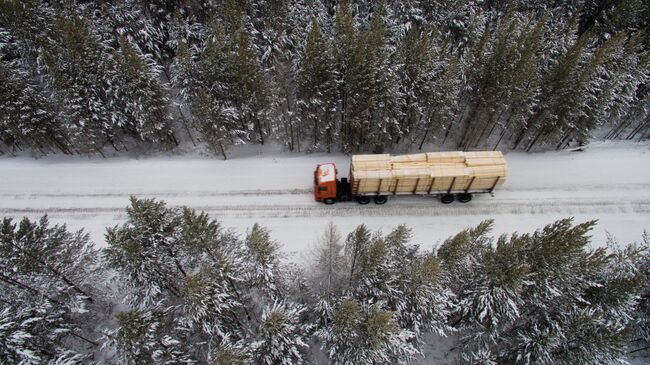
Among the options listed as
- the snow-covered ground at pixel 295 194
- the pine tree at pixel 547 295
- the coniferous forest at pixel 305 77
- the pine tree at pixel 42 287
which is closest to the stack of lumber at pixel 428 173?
the snow-covered ground at pixel 295 194

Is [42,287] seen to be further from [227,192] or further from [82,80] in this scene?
[82,80]

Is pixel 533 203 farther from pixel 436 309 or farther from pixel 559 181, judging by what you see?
pixel 436 309

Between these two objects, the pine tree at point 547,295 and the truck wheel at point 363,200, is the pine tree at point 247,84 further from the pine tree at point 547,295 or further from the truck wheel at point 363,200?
the pine tree at point 547,295

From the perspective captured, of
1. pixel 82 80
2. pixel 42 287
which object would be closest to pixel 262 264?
pixel 42 287

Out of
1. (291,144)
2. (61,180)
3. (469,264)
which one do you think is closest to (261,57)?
(291,144)

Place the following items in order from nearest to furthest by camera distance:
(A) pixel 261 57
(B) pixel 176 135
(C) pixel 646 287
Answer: (C) pixel 646 287, (A) pixel 261 57, (B) pixel 176 135

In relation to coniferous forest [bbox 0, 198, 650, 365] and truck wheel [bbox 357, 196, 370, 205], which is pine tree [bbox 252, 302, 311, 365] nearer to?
coniferous forest [bbox 0, 198, 650, 365]
